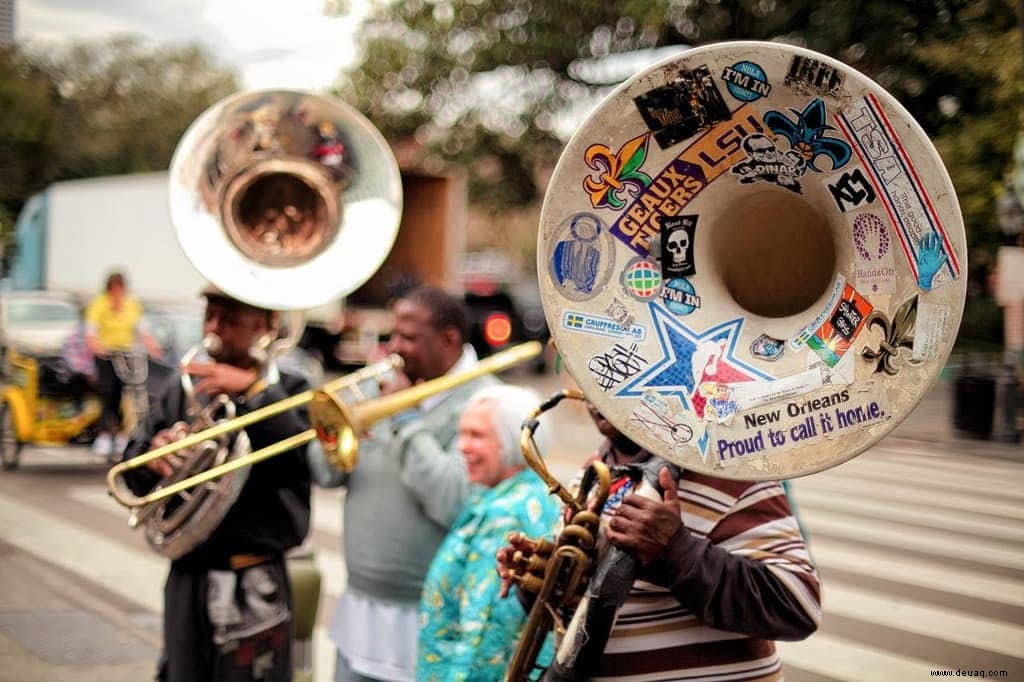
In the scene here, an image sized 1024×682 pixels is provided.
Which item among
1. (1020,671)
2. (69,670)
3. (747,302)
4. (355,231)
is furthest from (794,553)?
(69,670)

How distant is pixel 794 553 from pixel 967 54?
2.41 meters

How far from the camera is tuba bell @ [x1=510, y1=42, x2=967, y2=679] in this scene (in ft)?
5.87

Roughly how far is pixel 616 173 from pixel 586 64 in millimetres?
9628

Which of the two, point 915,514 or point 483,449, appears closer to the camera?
point 483,449

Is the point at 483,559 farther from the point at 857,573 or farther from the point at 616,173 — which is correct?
the point at 857,573

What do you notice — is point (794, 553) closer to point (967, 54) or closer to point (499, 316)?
point (967, 54)

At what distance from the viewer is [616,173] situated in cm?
201

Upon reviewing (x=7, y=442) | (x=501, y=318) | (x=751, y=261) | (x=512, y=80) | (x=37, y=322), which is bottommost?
(x=7, y=442)

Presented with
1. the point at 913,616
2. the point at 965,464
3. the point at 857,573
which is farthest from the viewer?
the point at 857,573

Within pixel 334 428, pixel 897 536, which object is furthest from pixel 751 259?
pixel 897 536

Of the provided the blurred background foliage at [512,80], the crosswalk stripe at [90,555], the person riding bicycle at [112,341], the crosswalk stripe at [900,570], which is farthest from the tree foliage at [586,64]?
the person riding bicycle at [112,341]

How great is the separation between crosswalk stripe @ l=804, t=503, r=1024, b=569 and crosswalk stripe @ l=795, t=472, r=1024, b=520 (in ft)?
0.40

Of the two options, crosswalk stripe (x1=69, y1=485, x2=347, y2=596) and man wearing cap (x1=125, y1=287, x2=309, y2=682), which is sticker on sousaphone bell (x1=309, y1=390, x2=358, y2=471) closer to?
man wearing cap (x1=125, y1=287, x2=309, y2=682)

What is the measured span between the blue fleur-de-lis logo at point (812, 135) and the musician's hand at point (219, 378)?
82.7 inches
